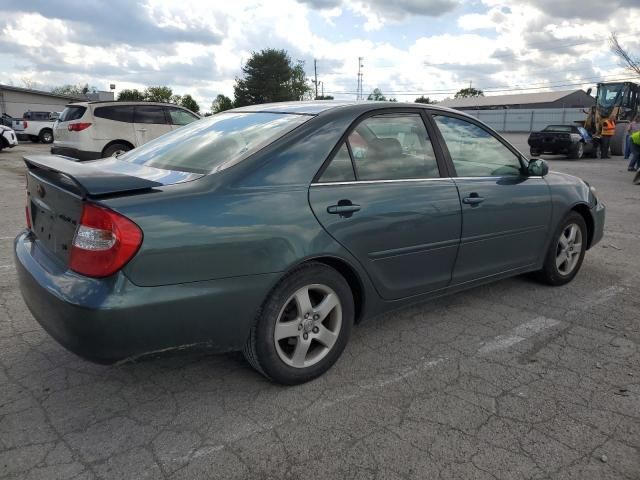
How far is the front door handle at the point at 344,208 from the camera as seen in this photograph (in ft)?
9.34

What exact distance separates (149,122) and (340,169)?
33.0ft

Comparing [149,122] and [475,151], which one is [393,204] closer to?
[475,151]

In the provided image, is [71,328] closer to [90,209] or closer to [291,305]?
[90,209]

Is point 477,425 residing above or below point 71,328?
below

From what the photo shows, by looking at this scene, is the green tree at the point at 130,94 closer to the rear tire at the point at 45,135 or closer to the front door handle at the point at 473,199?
the rear tire at the point at 45,135

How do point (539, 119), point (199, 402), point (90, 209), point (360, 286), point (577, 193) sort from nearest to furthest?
point (90, 209)
point (199, 402)
point (360, 286)
point (577, 193)
point (539, 119)

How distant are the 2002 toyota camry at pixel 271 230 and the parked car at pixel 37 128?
28.3 m

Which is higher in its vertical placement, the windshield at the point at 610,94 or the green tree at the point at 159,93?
the green tree at the point at 159,93

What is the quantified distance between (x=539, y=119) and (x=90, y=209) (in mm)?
54709

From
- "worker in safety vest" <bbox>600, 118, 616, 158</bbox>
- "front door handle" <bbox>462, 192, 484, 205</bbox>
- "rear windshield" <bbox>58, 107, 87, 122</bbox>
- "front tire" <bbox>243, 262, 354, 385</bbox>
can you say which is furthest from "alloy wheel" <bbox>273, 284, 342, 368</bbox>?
"worker in safety vest" <bbox>600, 118, 616, 158</bbox>

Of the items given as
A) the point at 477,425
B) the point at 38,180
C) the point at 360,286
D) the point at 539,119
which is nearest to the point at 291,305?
the point at 360,286

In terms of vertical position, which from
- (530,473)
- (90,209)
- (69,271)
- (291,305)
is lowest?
(530,473)

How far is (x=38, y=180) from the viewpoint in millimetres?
2861

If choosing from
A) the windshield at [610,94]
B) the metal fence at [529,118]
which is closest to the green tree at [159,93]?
the metal fence at [529,118]
